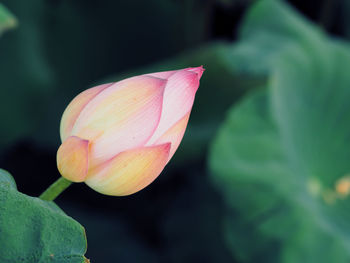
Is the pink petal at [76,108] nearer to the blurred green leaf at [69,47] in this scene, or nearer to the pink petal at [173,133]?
the pink petal at [173,133]

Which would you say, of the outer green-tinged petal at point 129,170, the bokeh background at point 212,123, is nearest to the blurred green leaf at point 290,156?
the bokeh background at point 212,123

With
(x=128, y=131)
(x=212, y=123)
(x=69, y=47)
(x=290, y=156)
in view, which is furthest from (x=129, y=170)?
(x=69, y=47)

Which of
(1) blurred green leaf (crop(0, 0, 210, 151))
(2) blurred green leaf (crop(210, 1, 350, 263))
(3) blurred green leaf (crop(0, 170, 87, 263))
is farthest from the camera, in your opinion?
(1) blurred green leaf (crop(0, 0, 210, 151))

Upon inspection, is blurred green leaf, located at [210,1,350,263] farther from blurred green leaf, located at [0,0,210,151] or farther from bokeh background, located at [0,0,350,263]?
blurred green leaf, located at [0,0,210,151]

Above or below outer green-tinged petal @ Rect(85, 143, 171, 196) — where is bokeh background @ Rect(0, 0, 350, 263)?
below

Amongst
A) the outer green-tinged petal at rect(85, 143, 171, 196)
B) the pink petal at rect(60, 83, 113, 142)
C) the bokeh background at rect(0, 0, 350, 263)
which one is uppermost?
the pink petal at rect(60, 83, 113, 142)

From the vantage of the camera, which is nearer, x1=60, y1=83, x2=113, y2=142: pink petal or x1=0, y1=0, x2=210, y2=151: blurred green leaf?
x1=60, y1=83, x2=113, y2=142: pink petal

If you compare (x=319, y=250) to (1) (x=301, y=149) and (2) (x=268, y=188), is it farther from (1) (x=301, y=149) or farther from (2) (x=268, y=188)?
(1) (x=301, y=149)

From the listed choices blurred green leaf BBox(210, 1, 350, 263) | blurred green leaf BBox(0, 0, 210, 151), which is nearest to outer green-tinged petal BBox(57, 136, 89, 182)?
blurred green leaf BBox(210, 1, 350, 263)
